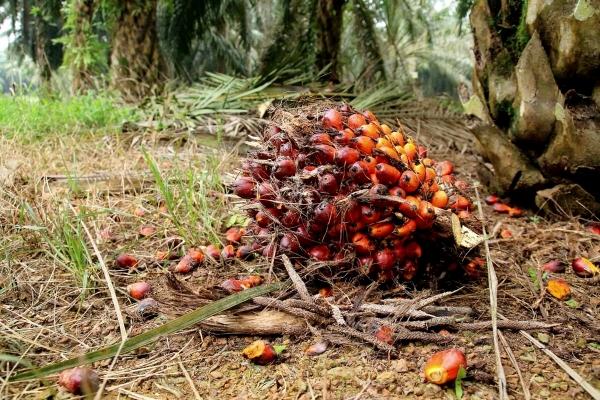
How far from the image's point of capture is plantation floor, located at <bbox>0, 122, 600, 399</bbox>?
116cm

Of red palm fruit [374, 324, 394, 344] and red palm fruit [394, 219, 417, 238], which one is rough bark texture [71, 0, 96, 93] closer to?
red palm fruit [394, 219, 417, 238]

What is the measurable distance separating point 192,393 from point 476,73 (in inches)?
90.4

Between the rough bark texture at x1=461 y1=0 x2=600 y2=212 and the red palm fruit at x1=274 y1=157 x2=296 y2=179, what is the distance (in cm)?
130

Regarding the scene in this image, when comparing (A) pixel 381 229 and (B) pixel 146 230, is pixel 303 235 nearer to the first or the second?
(A) pixel 381 229

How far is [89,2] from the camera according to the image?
15.5ft

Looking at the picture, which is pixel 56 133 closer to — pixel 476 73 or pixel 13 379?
pixel 13 379

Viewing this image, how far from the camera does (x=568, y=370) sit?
116 cm

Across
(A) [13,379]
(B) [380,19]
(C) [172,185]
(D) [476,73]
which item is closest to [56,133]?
(C) [172,185]

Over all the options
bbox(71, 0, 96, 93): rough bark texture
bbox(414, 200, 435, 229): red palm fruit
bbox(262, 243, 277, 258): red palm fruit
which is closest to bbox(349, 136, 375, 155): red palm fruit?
bbox(414, 200, 435, 229): red palm fruit

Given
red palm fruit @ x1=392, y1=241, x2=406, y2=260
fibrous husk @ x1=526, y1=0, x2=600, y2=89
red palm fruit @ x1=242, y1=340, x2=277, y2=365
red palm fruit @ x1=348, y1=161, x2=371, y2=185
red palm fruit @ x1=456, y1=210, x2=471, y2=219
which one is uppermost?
fibrous husk @ x1=526, y1=0, x2=600, y2=89

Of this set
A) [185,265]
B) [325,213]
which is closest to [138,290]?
[185,265]

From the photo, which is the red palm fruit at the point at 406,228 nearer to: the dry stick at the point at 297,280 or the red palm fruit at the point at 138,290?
the dry stick at the point at 297,280

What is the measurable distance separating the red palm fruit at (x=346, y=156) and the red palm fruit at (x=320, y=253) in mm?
279

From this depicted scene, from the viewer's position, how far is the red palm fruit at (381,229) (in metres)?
1.47
